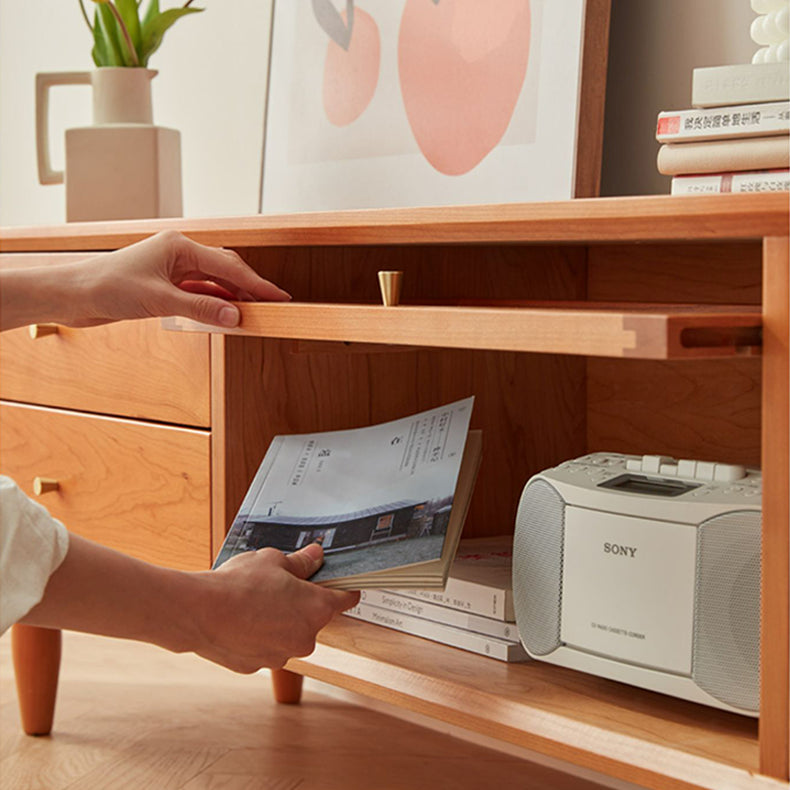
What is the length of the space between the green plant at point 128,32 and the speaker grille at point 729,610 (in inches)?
41.6

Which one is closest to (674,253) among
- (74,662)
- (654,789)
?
(654,789)

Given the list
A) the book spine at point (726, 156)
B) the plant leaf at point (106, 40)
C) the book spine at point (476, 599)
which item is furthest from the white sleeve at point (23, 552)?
the plant leaf at point (106, 40)

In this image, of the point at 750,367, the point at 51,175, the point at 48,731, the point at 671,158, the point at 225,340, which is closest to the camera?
the point at 671,158

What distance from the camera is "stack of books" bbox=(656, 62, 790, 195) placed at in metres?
0.86

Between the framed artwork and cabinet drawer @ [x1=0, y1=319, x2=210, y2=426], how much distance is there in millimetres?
371

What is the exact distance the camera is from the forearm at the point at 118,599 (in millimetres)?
816

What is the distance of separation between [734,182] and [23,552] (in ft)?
1.97

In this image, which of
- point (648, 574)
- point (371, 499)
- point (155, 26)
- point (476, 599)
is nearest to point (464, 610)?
point (476, 599)

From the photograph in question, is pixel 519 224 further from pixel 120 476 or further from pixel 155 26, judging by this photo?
pixel 155 26

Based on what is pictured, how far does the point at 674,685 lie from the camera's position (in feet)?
2.66

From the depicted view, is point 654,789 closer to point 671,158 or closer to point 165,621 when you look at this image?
point 165,621

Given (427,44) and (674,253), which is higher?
(427,44)

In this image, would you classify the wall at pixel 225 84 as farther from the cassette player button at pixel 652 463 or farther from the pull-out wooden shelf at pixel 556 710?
the pull-out wooden shelf at pixel 556 710

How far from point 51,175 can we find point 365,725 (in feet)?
2.91
